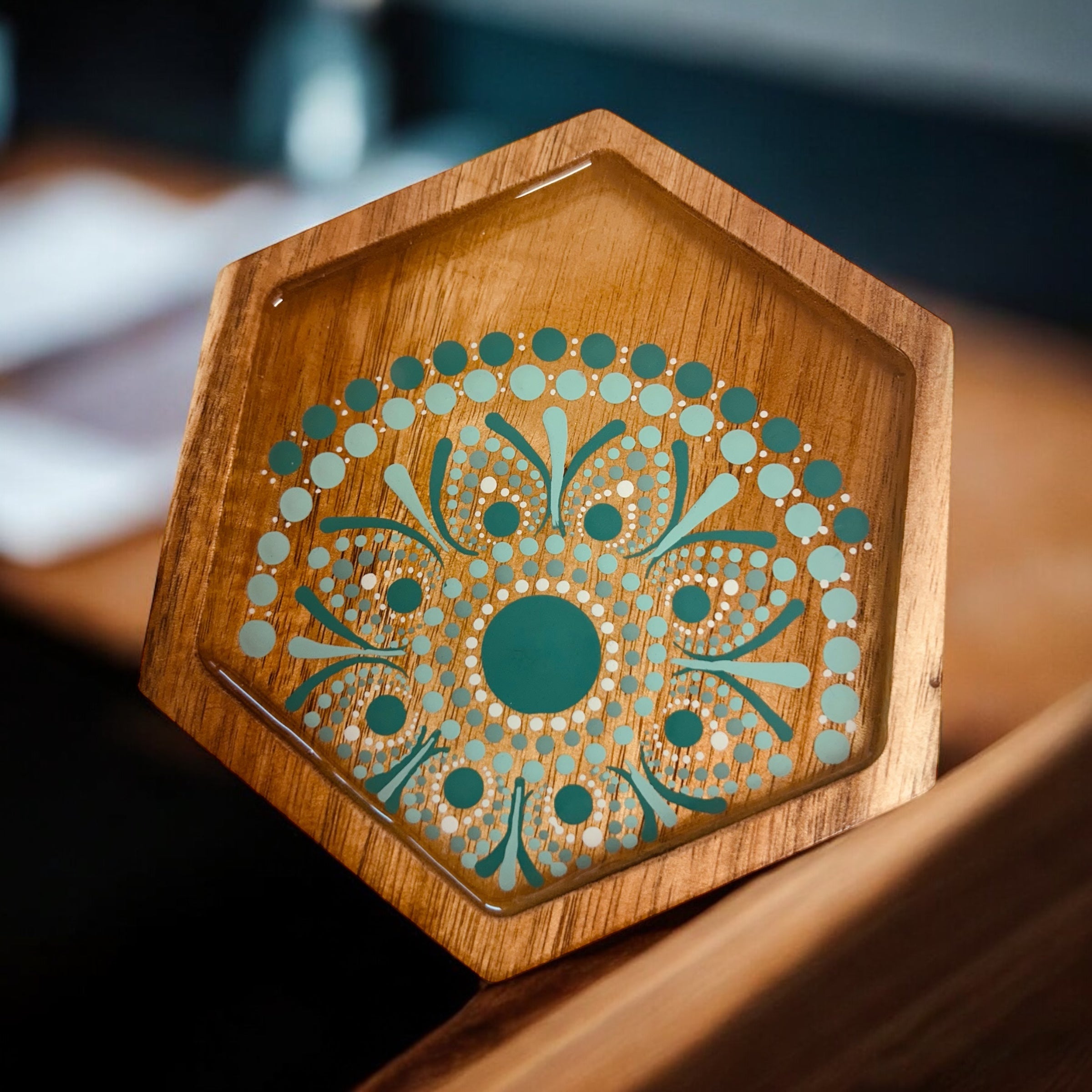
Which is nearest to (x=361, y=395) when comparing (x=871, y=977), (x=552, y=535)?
(x=552, y=535)

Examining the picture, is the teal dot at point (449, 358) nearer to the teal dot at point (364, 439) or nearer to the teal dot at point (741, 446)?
the teal dot at point (364, 439)

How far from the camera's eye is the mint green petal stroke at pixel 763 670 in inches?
19.8

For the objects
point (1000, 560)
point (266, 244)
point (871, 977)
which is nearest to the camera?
point (871, 977)

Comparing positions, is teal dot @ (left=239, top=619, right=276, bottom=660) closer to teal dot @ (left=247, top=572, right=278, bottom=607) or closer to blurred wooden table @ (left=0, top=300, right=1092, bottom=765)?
teal dot @ (left=247, top=572, right=278, bottom=607)

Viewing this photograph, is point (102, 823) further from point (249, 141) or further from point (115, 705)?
point (249, 141)

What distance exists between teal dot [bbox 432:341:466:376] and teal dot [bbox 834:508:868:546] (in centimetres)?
22

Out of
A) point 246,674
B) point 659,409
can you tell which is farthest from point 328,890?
point 659,409

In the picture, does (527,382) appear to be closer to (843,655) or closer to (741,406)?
(741,406)

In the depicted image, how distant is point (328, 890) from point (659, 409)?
1.59ft

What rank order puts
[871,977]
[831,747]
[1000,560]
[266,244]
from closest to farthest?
[871,977]
[831,747]
[1000,560]
[266,244]

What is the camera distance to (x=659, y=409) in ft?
1.71

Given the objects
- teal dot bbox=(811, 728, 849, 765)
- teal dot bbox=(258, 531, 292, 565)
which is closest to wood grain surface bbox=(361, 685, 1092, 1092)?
teal dot bbox=(811, 728, 849, 765)

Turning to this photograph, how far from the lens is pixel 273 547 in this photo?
53 cm

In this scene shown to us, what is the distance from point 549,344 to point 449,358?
2.2 inches
